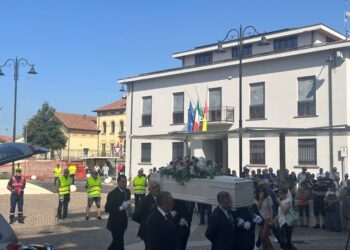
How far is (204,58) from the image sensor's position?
39281 mm

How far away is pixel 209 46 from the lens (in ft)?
126

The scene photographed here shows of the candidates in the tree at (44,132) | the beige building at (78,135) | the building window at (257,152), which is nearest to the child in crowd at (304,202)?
the building window at (257,152)

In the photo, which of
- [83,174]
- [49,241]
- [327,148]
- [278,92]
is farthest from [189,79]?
[49,241]

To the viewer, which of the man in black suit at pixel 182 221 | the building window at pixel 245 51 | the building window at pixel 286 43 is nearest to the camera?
the man in black suit at pixel 182 221

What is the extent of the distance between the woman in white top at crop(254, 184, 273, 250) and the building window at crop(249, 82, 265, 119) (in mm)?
21606

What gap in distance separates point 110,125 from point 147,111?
A: 119 ft

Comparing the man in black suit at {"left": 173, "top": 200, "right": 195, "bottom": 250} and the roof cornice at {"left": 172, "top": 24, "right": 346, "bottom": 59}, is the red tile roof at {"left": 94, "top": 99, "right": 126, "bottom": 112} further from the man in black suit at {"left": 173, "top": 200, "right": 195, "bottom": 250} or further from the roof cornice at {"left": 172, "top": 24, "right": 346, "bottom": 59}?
the man in black suit at {"left": 173, "top": 200, "right": 195, "bottom": 250}

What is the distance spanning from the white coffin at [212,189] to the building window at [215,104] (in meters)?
23.9

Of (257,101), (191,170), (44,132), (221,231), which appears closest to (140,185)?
(191,170)

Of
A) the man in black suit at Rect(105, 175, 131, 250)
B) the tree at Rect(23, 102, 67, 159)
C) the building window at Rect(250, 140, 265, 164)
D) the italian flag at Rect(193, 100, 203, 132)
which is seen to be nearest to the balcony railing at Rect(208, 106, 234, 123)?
the italian flag at Rect(193, 100, 203, 132)

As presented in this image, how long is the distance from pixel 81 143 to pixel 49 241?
67.5m

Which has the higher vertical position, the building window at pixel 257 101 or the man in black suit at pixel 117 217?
the building window at pixel 257 101

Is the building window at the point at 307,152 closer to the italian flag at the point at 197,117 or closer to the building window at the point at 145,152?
the italian flag at the point at 197,117

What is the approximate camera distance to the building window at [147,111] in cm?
4000
